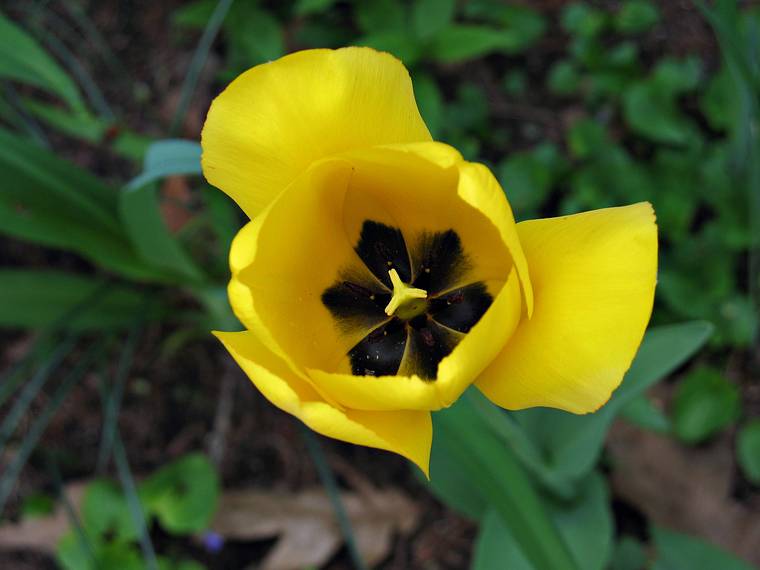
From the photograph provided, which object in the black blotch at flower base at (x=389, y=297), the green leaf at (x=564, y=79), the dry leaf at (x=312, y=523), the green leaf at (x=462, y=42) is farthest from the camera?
the green leaf at (x=564, y=79)

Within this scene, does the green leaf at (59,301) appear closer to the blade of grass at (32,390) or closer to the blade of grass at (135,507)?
the blade of grass at (32,390)

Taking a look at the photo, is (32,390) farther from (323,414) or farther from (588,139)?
(588,139)

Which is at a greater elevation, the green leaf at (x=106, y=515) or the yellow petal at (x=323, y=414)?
the yellow petal at (x=323, y=414)

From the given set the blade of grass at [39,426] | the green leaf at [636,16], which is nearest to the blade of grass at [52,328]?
the blade of grass at [39,426]

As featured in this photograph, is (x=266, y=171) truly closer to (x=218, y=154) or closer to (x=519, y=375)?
(x=218, y=154)

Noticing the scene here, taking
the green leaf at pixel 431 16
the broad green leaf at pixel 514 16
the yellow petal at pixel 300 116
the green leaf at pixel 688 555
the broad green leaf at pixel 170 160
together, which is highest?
the yellow petal at pixel 300 116

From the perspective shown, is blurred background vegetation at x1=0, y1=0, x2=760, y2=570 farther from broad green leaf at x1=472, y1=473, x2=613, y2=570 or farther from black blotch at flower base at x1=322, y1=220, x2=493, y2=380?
black blotch at flower base at x1=322, y1=220, x2=493, y2=380

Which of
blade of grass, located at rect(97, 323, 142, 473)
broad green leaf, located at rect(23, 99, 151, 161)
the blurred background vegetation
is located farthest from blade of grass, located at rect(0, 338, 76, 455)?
broad green leaf, located at rect(23, 99, 151, 161)
